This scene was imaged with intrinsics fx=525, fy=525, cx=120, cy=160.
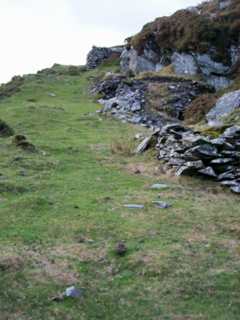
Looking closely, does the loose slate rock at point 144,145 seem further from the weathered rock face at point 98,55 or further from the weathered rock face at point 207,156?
the weathered rock face at point 98,55

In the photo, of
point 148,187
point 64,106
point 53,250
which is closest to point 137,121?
point 64,106

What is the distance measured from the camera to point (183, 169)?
67.6 ft

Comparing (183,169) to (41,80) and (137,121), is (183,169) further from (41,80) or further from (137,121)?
(41,80)

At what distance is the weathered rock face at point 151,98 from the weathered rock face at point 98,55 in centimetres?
2544

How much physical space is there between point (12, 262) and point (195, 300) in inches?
170

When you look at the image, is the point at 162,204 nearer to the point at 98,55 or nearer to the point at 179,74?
the point at 179,74

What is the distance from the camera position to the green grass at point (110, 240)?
1060 centimetres

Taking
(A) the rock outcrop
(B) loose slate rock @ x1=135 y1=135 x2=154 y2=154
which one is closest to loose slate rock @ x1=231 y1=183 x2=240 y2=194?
(B) loose slate rock @ x1=135 y1=135 x2=154 y2=154

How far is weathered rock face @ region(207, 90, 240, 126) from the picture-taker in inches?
1182

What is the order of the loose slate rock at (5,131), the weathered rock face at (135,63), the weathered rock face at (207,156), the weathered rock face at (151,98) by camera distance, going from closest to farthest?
1. the weathered rock face at (207,156)
2. the loose slate rock at (5,131)
3. the weathered rock face at (151,98)
4. the weathered rock face at (135,63)

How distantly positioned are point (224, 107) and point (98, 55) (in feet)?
136

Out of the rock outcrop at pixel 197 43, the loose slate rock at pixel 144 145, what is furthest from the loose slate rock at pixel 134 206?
the rock outcrop at pixel 197 43

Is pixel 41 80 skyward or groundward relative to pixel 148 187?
skyward

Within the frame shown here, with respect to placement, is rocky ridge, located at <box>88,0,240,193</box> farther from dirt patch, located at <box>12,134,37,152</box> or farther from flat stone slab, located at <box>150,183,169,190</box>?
dirt patch, located at <box>12,134,37,152</box>
